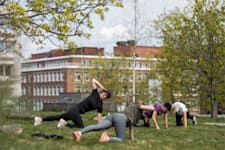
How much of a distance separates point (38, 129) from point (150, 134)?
3113mm

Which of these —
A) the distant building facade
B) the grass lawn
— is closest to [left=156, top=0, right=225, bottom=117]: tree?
the grass lawn

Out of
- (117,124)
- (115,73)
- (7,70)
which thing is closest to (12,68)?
(7,70)

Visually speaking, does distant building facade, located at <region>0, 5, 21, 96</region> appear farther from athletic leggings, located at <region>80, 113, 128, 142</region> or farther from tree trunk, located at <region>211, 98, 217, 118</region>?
tree trunk, located at <region>211, 98, 217, 118</region>

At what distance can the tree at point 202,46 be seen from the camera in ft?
123

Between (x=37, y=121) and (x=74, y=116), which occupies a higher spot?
(x=74, y=116)

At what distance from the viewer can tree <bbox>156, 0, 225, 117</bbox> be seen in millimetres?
37562

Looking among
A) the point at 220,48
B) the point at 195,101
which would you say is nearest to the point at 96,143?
the point at 220,48

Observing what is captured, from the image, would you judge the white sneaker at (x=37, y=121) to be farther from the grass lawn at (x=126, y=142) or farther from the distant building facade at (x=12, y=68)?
the distant building facade at (x=12, y=68)

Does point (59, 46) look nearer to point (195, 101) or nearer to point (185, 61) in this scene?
point (185, 61)

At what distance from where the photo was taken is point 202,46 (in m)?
38.0

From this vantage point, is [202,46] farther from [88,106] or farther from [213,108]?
[88,106]

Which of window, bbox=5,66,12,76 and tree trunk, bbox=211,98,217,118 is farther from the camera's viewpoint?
tree trunk, bbox=211,98,217,118

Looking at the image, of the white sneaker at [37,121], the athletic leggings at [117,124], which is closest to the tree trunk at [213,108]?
the white sneaker at [37,121]

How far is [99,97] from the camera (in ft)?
47.6
